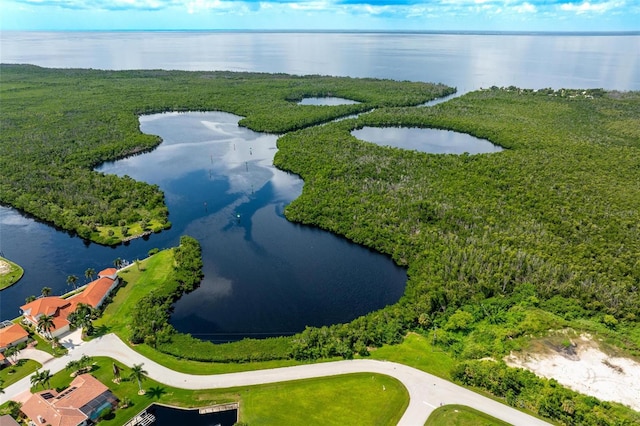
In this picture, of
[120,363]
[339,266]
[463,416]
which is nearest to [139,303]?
[120,363]

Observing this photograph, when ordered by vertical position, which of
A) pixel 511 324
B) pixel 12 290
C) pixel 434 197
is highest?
pixel 434 197

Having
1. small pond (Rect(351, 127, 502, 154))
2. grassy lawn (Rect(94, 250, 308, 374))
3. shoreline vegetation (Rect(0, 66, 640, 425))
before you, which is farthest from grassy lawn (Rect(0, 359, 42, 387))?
small pond (Rect(351, 127, 502, 154))

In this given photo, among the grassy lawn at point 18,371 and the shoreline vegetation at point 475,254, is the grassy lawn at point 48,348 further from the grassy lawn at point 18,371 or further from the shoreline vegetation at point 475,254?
the shoreline vegetation at point 475,254

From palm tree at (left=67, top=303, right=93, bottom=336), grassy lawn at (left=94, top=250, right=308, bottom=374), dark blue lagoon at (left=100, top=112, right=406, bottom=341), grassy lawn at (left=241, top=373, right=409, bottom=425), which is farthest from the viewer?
dark blue lagoon at (left=100, top=112, right=406, bottom=341)

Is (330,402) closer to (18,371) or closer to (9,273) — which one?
(18,371)

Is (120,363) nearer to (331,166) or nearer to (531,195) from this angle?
(331,166)

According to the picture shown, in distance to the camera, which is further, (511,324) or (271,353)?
(511,324)

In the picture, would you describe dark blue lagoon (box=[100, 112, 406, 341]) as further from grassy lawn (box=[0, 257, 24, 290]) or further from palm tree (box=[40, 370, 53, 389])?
grassy lawn (box=[0, 257, 24, 290])
